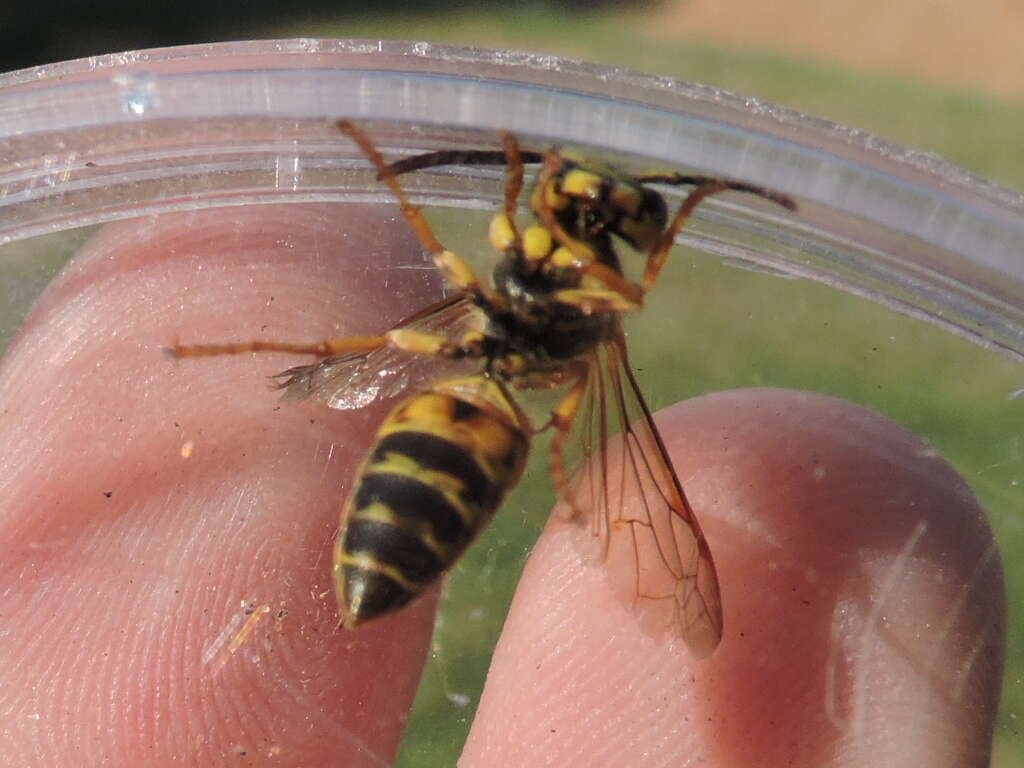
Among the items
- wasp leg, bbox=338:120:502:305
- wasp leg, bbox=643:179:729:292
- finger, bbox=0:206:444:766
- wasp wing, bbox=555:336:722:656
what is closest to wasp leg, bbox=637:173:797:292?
wasp leg, bbox=643:179:729:292

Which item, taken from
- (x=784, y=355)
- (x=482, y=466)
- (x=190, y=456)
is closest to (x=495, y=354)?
(x=482, y=466)

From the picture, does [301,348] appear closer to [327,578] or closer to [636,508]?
[327,578]

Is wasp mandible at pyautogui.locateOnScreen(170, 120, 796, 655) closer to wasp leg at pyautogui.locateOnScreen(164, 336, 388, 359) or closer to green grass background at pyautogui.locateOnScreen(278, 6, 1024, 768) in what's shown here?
wasp leg at pyautogui.locateOnScreen(164, 336, 388, 359)

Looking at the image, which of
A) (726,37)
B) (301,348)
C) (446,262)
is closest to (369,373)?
(301,348)

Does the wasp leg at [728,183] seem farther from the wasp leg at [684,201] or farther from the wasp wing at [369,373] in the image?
the wasp wing at [369,373]

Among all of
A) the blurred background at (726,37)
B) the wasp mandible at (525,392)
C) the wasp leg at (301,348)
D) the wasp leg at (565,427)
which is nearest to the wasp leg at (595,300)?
the wasp mandible at (525,392)

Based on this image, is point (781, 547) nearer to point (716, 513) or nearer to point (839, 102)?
point (716, 513)
